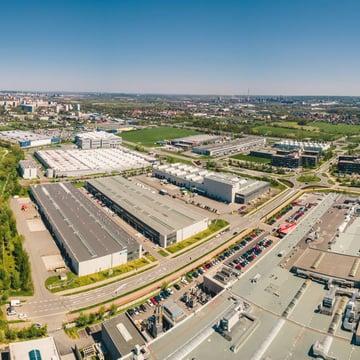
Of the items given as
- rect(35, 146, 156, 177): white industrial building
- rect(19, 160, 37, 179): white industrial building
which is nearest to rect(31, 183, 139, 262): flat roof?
rect(19, 160, 37, 179): white industrial building

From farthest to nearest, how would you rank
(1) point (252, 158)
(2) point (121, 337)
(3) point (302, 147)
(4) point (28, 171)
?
(3) point (302, 147) < (1) point (252, 158) < (4) point (28, 171) < (2) point (121, 337)

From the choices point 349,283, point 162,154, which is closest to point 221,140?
point 162,154

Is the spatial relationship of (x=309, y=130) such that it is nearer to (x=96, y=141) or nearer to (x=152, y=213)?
(x=96, y=141)

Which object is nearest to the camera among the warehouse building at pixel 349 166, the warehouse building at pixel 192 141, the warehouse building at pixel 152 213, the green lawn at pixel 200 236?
the green lawn at pixel 200 236

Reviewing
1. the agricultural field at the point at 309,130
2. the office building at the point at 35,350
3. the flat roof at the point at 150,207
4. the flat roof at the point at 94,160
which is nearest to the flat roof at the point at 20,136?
the flat roof at the point at 94,160

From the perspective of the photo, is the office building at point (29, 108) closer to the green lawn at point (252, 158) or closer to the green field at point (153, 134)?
the green field at point (153, 134)

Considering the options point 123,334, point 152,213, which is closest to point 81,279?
point 123,334
